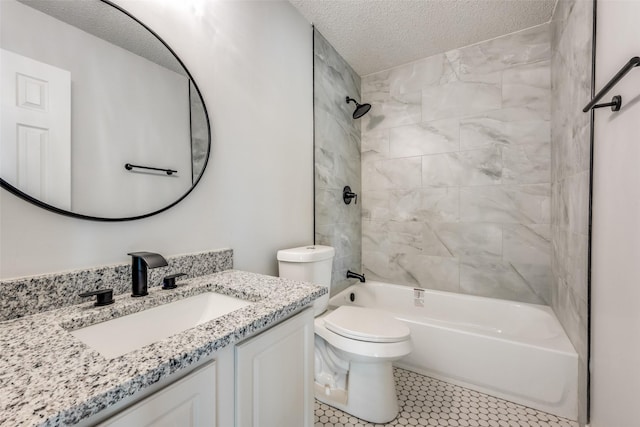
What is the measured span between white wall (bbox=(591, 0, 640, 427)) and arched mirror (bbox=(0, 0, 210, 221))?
158 centimetres

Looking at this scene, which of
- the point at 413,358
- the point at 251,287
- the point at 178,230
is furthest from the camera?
the point at 413,358

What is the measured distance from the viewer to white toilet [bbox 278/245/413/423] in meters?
1.43

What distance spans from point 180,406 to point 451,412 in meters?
1.55

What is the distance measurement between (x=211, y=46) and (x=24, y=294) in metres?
1.18

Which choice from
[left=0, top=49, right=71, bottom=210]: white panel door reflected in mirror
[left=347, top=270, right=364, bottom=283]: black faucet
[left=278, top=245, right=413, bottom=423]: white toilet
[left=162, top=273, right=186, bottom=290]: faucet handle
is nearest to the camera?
[left=0, top=49, right=71, bottom=210]: white panel door reflected in mirror

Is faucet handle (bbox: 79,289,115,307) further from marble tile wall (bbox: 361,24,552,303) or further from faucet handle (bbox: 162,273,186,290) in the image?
marble tile wall (bbox: 361,24,552,303)

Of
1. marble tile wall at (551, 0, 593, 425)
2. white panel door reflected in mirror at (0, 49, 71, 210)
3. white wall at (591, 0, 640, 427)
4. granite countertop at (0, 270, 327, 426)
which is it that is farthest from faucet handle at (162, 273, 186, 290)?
marble tile wall at (551, 0, 593, 425)

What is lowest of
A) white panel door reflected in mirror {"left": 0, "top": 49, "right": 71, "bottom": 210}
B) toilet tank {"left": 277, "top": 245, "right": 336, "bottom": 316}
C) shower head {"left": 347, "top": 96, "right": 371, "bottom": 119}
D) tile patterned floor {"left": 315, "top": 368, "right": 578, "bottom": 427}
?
tile patterned floor {"left": 315, "top": 368, "right": 578, "bottom": 427}

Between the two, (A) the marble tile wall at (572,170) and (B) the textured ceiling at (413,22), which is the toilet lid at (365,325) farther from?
(B) the textured ceiling at (413,22)

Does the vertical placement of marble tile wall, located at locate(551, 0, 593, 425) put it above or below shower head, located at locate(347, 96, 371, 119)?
below

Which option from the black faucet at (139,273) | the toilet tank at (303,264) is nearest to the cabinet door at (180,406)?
the black faucet at (139,273)

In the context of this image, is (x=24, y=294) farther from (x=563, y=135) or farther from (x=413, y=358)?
(x=563, y=135)

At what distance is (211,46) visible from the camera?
1.29 m

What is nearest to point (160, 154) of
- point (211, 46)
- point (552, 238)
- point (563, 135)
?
point (211, 46)
